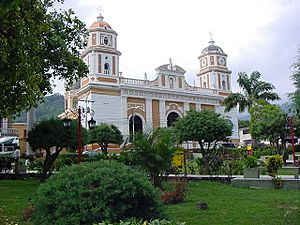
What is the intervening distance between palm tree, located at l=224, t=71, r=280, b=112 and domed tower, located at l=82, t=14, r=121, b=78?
47.5ft

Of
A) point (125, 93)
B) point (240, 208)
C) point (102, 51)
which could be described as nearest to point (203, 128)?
point (240, 208)

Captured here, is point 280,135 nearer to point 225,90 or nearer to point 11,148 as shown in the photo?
point 11,148

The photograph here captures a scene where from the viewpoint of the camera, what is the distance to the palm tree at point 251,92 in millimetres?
39750

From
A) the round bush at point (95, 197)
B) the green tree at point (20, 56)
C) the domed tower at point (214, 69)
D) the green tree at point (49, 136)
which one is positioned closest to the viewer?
the round bush at point (95, 197)

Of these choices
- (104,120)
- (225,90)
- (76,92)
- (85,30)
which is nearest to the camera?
(85,30)

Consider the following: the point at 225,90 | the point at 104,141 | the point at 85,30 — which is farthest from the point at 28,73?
the point at 225,90

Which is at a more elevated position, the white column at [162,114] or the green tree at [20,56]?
the white column at [162,114]

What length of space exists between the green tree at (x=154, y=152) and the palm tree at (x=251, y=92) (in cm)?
2865

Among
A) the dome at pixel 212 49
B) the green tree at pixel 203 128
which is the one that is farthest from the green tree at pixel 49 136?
the dome at pixel 212 49

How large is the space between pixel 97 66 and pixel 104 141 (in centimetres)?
1249

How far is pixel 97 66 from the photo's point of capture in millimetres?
43844

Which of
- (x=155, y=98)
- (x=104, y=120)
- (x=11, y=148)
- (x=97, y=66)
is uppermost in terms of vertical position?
(x=97, y=66)

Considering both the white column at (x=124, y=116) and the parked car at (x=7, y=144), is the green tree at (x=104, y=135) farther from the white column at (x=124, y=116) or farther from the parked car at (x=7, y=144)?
the white column at (x=124, y=116)

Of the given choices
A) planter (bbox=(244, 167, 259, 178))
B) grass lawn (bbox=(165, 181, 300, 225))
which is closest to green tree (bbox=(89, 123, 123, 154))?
planter (bbox=(244, 167, 259, 178))
